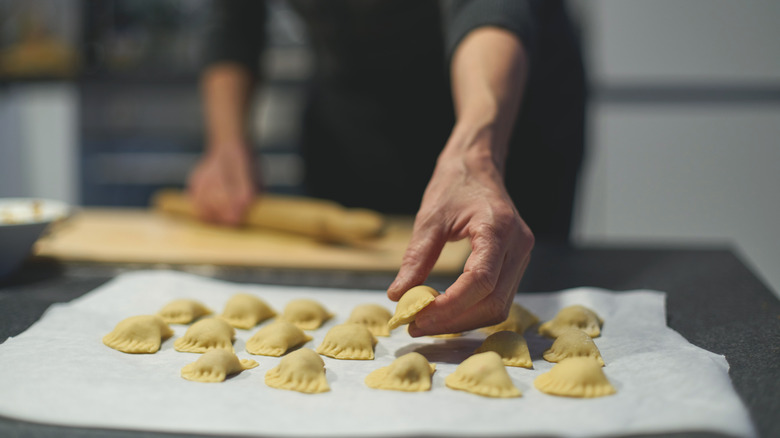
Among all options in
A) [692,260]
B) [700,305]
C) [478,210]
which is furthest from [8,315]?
[692,260]

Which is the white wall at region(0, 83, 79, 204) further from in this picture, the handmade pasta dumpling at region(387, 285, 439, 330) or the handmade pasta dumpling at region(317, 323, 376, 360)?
the handmade pasta dumpling at region(387, 285, 439, 330)

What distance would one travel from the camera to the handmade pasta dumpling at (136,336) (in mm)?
1038

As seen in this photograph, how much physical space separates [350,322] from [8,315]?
2.16 ft

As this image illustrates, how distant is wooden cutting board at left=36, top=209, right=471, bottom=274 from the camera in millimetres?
1630

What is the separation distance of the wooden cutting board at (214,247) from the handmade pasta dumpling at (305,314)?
0.36 m

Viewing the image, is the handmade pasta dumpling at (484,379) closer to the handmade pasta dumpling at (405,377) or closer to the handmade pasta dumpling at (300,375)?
the handmade pasta dumpling at (405,377)

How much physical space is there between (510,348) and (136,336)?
0.63 metres

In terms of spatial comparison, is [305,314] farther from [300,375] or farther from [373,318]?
[300,375]

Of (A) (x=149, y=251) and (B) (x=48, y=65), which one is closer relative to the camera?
(A) (x=149, y=251)

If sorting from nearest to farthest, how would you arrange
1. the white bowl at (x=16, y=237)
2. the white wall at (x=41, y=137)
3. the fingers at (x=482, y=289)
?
the fingers at (x=482, y=289)
the white bowl at (x=16, y=237)
the white wall at (x=41, y=137)

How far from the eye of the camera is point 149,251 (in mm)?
1707

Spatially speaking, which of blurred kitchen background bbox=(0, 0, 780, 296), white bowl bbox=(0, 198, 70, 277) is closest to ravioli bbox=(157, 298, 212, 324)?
white bowl bbox=(0, 198, 70, 277)

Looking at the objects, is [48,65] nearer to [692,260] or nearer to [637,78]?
[637,78]

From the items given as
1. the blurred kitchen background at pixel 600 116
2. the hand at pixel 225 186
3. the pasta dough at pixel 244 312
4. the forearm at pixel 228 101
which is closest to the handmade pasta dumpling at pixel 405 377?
the pasta dough at pixel 244 312
